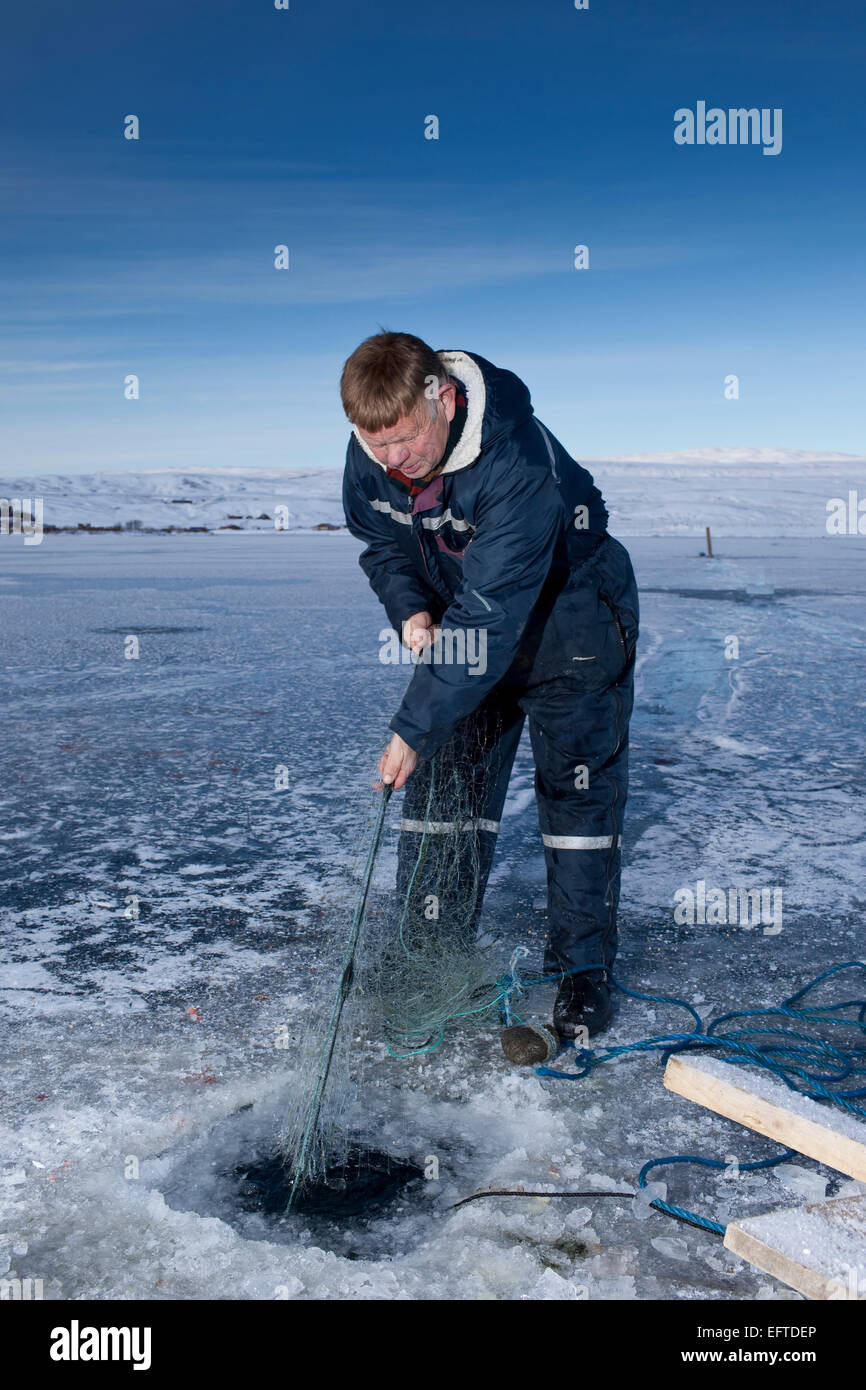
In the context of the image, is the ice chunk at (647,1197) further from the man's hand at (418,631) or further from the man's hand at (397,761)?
the man's hand at (418,631)

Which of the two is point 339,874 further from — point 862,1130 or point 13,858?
point 862,1130

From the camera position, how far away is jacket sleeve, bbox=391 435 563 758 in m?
2.45

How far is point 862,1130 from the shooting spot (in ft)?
7.06

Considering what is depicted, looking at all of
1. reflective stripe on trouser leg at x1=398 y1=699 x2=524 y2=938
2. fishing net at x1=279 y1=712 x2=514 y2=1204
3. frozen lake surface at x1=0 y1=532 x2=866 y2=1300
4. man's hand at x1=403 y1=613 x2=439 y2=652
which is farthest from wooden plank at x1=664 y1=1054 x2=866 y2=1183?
man's hand at x1=403 y1=613 x2=439 y2=652

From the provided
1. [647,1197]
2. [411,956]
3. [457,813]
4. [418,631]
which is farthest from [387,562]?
[647,1197]

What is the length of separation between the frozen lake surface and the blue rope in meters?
0.06

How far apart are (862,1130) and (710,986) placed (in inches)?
35.1

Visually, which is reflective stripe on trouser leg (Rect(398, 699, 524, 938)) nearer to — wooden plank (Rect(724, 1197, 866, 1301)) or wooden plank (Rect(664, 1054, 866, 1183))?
wooden plank (Rect(664, 1054, 866, 1183))

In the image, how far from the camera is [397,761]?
248 centimetres

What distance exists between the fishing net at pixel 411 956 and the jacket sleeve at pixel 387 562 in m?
0.38

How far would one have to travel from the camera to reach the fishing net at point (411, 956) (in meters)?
2.27

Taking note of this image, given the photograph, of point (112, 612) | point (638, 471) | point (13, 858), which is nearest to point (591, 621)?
point (13, 858)

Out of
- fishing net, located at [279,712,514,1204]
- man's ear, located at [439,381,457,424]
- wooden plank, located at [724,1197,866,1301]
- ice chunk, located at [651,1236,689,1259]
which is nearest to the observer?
wooden plank, located at [724,1197,866,1301]

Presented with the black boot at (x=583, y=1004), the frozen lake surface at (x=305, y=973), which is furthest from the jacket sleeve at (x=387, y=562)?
the black boot at (x=583, y=1004)
